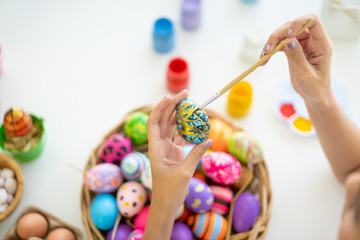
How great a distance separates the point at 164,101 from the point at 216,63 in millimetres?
696

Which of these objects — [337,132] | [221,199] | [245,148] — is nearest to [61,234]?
[221,199]

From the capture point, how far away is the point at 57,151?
1327 millimetres

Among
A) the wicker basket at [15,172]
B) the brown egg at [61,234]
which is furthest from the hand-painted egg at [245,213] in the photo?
the wicker basket at [15,172]

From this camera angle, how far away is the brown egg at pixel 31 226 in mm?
1072

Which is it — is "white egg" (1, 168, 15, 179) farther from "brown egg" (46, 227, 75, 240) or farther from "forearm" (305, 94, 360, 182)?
"forearm" (305, 94, 360, 182)

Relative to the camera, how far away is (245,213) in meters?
1.09

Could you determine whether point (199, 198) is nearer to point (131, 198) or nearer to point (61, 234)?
point (131, 198)

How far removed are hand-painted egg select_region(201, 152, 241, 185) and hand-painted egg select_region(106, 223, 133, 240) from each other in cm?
30

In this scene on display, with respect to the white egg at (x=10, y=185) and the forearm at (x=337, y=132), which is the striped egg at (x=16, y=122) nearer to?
the white egg at (x=10, y=185)

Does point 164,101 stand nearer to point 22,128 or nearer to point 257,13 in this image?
point 22,128

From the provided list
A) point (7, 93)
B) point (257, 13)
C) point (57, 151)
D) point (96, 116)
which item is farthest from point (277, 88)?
point (7, 93)

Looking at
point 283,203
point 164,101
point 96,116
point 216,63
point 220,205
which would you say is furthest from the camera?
point 216,63

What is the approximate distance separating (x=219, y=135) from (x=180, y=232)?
0.34m

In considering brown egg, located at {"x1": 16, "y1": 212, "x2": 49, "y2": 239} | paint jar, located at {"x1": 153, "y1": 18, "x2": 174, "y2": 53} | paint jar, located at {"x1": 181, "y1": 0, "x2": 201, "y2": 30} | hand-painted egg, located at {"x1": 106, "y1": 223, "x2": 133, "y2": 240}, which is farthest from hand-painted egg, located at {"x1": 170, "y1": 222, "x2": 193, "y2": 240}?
paint jar, located at {"x1": 181, "y1": 0, "x2": 201, "y2": 30}
